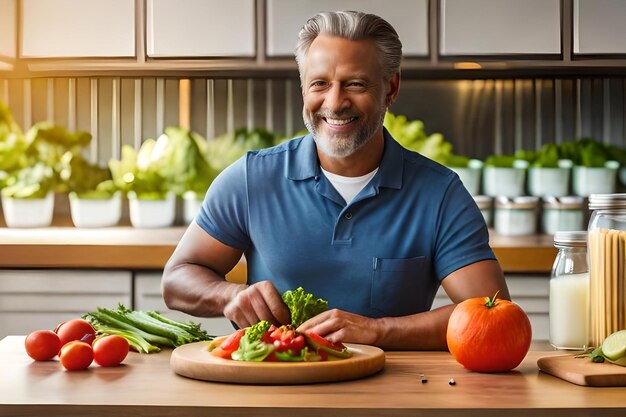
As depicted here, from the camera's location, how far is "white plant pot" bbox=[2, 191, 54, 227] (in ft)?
13.8

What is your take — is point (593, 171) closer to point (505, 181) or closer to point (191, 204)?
point (505, 181)

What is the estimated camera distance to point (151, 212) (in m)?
4.24

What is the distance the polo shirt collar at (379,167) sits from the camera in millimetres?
2389

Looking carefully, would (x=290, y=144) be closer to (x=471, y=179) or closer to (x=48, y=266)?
(x=48, y=266)

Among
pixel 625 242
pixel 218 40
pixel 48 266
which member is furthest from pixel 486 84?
pixel 625 242

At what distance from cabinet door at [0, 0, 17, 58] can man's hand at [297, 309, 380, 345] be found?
9.27ft

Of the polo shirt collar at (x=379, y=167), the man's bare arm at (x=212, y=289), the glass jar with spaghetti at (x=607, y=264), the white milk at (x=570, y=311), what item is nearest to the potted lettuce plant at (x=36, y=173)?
the man's bare arm at (x=212, y=289)

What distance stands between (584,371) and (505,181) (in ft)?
8.56

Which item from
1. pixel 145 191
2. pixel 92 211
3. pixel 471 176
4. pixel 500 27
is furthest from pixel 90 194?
pixel 500 27

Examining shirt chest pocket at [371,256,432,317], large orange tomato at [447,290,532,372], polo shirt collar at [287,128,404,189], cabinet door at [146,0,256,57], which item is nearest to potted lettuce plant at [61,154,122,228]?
cabinet door at [146,0,256,57]

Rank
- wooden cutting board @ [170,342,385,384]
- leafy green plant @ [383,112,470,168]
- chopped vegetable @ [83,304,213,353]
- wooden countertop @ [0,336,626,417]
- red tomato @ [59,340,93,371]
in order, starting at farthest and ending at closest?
leafy green plant @ [383,112,470,168] → chopped vegetable @ [83,304,213,353] → red tomato @ [59,340,93,371] → wooden cutting board @ [170,342,385,384] → wooden countertop @ [0,336,626,417]

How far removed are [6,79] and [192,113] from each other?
0.89m

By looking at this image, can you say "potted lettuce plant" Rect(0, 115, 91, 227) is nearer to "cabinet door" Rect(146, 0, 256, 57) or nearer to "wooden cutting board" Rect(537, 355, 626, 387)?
"cabinet door" Rect(146, 0, 256, 57)

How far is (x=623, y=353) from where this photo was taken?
1.69 meters
